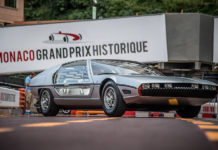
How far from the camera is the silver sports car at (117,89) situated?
738 centimetres

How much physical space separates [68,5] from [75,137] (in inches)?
2358

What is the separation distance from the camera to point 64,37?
60.1 ft

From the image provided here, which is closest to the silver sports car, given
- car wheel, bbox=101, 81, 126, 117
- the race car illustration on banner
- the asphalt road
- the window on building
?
car wheel, bbox=101, 81, 126, 117

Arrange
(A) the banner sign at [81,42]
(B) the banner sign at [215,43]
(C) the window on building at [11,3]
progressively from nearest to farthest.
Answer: (A) the banner sign at [81,42] → (B) the banner sign at [215,43] → (C) the window on building at [11,3]

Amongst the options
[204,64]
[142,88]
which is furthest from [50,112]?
[204,64]

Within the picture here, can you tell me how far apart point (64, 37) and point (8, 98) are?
5.70 meters

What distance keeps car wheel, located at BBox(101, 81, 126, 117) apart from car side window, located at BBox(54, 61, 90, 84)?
733 mm

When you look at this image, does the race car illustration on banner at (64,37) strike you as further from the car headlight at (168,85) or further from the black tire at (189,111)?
the car headlight at (168,85)

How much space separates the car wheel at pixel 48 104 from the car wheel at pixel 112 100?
173 centimetres

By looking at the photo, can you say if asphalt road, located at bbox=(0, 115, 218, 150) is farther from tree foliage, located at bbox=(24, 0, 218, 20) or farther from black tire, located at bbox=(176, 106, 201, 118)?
tree foliage, located at bbox=(24, 0, 218, 20)

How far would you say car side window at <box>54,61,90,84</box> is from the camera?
8591 mm

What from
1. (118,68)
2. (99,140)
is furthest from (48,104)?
(99,140)

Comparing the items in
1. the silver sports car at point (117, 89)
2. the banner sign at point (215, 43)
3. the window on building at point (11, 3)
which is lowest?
the silver sports car at point (117, 89)

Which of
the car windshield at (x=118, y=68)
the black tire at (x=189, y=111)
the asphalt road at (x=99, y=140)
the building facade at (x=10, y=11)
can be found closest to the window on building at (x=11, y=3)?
the building facade at (x=10, y=11)
